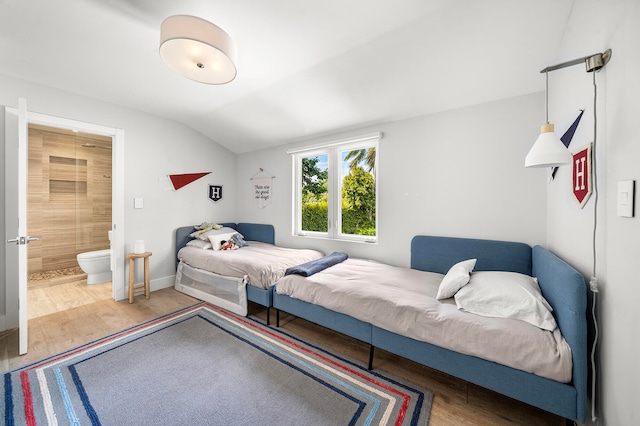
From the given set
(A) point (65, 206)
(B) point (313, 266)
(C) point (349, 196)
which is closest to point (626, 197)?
(B) point (313, 266)

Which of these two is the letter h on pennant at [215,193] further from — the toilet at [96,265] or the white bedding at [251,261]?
the toilet at [96,265]

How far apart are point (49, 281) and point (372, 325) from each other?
190 inches

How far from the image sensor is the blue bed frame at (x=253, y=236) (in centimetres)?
253

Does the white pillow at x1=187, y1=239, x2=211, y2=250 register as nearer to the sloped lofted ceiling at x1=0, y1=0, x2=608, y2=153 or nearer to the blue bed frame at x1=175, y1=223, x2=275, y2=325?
the blue bed frame at x1=175, y1=223, x2=275, y2=325

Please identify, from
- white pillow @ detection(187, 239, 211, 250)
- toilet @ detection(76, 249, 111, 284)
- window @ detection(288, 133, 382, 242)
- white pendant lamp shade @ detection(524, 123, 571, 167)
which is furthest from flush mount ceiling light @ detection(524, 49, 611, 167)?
toilet @ detection(76, 249, 111, 284)

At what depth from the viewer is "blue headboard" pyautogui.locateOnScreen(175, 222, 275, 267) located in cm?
370

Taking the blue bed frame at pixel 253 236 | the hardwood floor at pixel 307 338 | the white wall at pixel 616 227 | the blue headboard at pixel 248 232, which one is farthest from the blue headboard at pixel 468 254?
the blue headboard at pixel 248 232

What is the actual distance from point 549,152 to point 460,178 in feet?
4.20

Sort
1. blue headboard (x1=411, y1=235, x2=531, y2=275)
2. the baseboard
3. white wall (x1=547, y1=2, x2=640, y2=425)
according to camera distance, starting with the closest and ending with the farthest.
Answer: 1. white wall (x1=547, y1=2, x2=640, y2=425)
2. blue headboard (x1=411, y1=235, x2=531, y2=275)
3. the baseboard

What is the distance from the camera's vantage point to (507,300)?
149cm

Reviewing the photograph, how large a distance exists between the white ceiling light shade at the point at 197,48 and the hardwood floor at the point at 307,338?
2314mm

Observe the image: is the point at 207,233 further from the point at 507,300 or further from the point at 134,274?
the point at 507,300

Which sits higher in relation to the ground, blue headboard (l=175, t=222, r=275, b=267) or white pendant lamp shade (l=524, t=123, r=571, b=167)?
white pendant lamp shade (l=524, t=123, r=571, b=167)

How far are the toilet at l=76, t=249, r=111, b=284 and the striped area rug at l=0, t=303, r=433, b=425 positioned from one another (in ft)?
6.49
